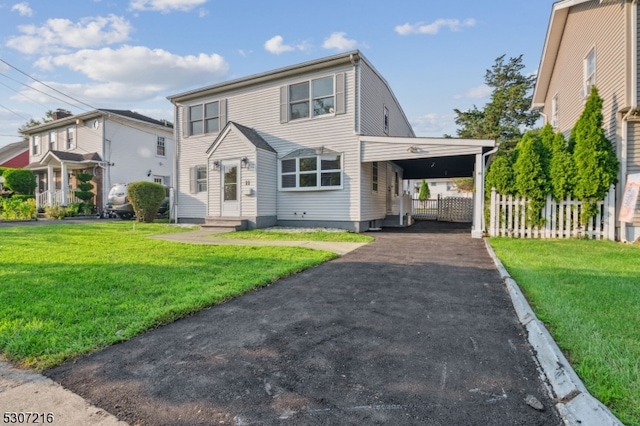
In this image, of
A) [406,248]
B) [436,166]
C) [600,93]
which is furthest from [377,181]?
[600,93]

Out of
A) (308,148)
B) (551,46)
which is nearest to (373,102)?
(308,148)

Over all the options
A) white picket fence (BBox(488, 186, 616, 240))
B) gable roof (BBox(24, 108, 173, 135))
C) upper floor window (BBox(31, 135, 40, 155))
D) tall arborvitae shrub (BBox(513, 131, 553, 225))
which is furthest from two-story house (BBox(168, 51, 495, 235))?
upper floor window (BBox(31, 135, 40, 155))

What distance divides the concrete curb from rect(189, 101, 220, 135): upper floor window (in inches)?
560

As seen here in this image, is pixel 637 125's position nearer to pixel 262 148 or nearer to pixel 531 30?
pixel 531 30

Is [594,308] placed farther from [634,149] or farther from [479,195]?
[634,149]

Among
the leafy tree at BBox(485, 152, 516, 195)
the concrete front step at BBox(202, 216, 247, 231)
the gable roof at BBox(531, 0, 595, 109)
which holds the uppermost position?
the gable roof at BBox(531, 0, 595, 109)

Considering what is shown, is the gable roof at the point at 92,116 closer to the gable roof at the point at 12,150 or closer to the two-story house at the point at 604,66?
the gable roof at the point at 12,150

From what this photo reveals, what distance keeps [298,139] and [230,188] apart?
3235mm

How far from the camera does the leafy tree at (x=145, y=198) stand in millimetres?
14969

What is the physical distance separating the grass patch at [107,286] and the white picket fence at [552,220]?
585cm

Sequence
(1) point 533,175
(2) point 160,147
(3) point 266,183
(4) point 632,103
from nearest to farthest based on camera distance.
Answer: (4) point 632,103 → (1) point 533,175 → (3) point 266,183 → (2) point 160,147

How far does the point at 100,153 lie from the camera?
20328mm

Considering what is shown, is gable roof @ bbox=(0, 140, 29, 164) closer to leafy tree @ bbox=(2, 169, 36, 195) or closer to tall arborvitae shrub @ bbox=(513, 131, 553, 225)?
leafy tree @ bbox=(2, 169, 36, 195)

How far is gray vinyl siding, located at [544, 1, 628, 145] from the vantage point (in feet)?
28.4
